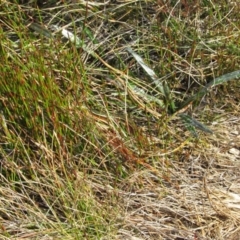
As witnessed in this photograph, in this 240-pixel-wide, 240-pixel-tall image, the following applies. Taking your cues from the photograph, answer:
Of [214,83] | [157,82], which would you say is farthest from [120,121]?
[214,83]

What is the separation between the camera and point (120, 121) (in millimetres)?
2492

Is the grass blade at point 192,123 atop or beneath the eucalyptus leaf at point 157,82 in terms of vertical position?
beneath

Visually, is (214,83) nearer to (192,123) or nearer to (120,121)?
(192,123)

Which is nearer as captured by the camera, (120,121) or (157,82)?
(120,121)

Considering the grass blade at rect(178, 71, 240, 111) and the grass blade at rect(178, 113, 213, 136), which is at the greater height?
the grass blade at rect(178, 71, 240, 111)

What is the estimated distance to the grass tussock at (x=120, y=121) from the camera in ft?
7.40

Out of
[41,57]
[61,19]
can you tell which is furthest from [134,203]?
[61,19]

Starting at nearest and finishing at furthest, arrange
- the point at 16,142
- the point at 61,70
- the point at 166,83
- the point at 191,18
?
the point at 16,142
the point at 61,70
the point at 166,83
the point at 191,18

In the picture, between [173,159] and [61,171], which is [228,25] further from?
[61,171]

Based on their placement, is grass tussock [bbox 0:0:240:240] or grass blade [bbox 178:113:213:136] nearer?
grass tussock [bbox 0:0:240:240]

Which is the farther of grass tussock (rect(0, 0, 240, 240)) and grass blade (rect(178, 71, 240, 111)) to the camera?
grass blade (rect(178, 71, 240, 111))

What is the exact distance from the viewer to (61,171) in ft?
7.53

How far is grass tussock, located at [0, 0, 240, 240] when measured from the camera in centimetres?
226

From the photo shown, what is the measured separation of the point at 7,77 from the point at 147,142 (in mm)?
533
